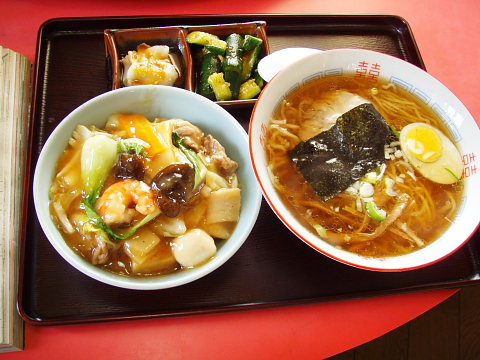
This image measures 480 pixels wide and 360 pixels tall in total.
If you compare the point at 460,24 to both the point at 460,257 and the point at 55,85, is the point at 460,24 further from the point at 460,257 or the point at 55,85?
the point at 55,85

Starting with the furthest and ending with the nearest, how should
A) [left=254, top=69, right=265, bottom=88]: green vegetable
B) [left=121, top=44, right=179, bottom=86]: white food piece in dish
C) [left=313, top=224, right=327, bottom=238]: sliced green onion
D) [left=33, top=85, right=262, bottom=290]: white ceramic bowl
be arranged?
[left=254, top=69, right=265, bottom=88]: green vegetable
[left=121, top=44, right=179, bottom=86]: white food piece in dish
[left=313, top=224, right=327, bottom=238]: sliced green onion
[left=33, top=85, right=262, bottom=290]: white ceramic bowl

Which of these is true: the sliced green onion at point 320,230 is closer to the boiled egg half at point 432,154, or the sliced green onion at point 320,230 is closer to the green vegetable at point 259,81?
the boiled egg half at point 432,154

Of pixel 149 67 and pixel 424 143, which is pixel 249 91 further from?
pixel 424 143

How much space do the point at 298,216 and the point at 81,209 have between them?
77 cm

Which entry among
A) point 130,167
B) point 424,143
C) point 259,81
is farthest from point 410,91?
point 130,167

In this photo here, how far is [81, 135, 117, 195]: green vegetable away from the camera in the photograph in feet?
5.12

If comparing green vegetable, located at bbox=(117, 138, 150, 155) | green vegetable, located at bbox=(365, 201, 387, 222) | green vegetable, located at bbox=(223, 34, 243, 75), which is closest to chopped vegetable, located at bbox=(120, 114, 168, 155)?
green vegetable, located at bbox=(117, 138, 150, 155)

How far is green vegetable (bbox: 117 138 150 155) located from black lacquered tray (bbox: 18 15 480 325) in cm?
42

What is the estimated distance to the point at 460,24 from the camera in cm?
243

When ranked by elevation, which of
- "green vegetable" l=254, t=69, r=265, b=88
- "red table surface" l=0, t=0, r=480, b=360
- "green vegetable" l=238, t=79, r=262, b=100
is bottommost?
"red table surface" l=0, t=0, r=480, b=360

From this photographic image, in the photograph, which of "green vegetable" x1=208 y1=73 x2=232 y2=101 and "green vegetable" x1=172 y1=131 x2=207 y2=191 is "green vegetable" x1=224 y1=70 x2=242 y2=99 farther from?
"green vegetable" x1=172 y1=131 x2=207 y2=191

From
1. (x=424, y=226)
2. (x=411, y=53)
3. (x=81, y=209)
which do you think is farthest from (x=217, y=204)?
(x=411, y=53)

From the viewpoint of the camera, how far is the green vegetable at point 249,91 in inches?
78.8

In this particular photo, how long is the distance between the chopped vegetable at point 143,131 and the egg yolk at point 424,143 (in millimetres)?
950
